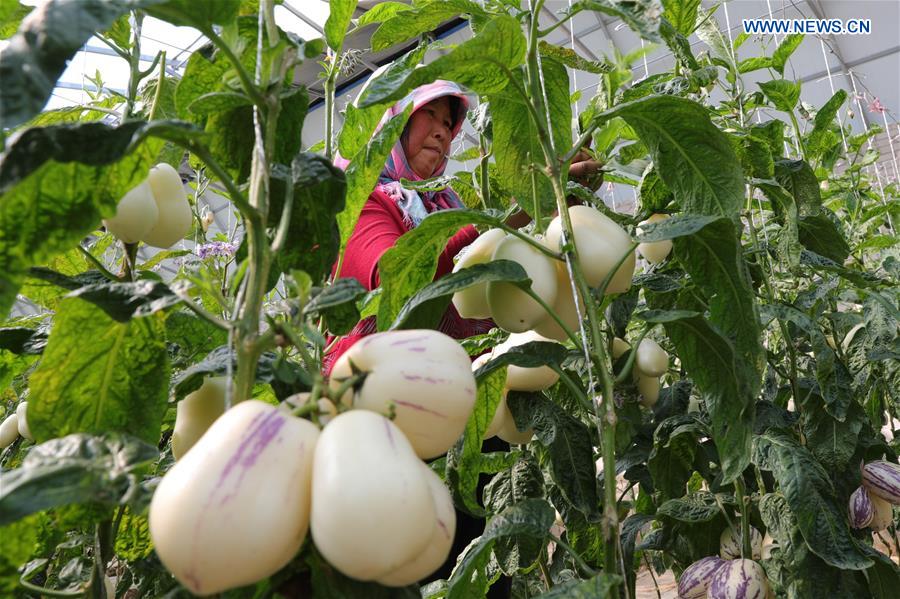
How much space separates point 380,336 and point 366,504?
0.36 ft

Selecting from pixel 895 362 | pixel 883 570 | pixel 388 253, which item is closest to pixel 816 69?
pixel 895 362

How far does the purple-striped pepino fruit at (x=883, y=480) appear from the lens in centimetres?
93

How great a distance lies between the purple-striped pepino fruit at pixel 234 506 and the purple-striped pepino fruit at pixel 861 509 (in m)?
0.89

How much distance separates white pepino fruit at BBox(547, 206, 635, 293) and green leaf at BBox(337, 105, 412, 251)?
14cm

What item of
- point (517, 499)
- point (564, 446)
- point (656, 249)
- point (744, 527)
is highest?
point (656, 249)

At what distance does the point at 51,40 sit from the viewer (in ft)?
0.93

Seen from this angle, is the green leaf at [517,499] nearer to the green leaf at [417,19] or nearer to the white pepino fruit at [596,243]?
the white pepino fruit at [596,243]

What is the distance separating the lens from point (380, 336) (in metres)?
0.37

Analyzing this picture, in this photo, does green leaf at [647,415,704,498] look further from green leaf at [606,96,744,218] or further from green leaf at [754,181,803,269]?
green leaf at [606,96,744,218]

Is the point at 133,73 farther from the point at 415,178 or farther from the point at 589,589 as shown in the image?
the point at 415,178

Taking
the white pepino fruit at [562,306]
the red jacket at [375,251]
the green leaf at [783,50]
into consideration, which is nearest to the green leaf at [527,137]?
the white pepino fruit at [562,306]

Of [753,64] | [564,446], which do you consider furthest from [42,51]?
[753,64]

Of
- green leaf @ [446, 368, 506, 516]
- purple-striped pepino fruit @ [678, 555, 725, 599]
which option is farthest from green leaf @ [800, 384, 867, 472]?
green leaf @ [446, 368, 506, 516]

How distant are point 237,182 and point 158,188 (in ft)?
0.32
